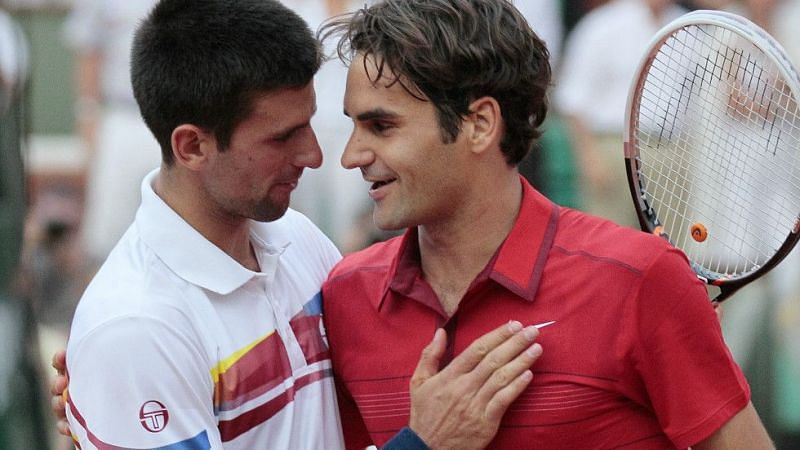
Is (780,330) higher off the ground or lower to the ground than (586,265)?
lower

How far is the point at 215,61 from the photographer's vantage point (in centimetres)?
303

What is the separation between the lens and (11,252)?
22.8 feet

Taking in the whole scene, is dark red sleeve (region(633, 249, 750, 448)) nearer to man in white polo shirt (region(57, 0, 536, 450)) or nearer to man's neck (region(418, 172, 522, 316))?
man in white polo shirt (region(57, 0, 536, 450))

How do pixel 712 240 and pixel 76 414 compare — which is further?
pixel 712 240

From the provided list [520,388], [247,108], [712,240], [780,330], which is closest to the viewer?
[520,388]

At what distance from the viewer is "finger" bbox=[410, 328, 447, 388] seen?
2.90 m

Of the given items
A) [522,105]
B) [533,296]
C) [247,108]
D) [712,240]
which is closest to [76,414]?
[247,108]

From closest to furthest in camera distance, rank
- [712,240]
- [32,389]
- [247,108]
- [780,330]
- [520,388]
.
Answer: [520,388], [247,108], [712,240], [780,330], [32,389]

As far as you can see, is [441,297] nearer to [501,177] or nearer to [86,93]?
[501,177]

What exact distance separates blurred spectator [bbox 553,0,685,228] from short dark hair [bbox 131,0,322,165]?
11.4ft

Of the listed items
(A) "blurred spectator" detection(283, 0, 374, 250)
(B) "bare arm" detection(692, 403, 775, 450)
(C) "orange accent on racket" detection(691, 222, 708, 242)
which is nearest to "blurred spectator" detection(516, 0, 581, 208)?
(A) "blurred spectator" detection(283, 0, 374, 250)

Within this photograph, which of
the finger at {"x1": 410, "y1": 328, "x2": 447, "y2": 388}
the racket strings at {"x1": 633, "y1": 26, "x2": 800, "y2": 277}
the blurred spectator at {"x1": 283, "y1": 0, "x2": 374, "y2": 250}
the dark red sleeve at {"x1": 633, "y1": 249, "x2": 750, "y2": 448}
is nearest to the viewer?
the dark red sleeve at {"x1": 633, "y1": 249, "x2": 750, "y2": 448}

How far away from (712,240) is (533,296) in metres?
0.85

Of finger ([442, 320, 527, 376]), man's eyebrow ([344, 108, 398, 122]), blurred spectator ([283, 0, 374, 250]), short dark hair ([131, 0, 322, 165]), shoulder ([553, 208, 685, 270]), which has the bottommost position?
blurred spectator ([283, 0, 374, 250])
